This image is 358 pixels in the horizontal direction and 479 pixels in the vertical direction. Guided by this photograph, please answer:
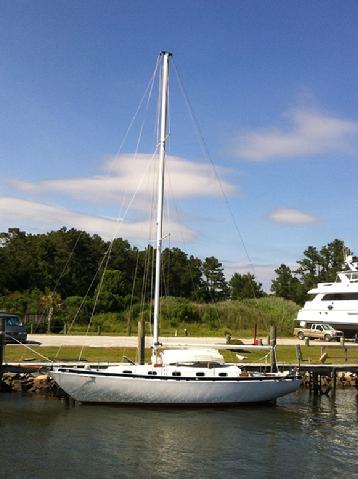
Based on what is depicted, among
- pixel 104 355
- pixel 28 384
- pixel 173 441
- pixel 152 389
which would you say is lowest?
pixel 173 441

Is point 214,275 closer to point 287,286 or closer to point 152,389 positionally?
point 287,286

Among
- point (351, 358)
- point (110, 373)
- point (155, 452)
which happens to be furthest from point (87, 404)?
point (351, 358)

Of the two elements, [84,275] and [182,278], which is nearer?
[84,275]

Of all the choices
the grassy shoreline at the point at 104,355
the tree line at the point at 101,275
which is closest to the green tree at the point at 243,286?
the tree line at the point at 101,275

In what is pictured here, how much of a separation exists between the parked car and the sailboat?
2948cm

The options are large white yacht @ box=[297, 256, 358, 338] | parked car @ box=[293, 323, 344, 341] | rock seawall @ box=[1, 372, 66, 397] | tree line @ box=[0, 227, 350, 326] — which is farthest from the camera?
tree line @ box=[0, 227, 350, 326]

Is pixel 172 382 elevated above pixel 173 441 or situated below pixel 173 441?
above

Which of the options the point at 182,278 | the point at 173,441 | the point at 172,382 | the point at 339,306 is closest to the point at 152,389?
the point at 172,382

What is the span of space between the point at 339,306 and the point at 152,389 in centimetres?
3645

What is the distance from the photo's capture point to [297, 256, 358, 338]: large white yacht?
57.2 m

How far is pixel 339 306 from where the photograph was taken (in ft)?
191

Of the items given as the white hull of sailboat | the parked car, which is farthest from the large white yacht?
the white hull of sailboat

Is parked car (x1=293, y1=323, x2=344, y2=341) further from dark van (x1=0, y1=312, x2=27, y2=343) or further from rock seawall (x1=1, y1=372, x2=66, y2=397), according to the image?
rock seawall (x1=1, y1=372, x2=66, y2=397)

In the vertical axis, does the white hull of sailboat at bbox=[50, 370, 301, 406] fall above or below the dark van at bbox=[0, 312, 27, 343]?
below
